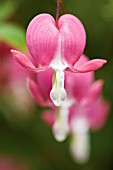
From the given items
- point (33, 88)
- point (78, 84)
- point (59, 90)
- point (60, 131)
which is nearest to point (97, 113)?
point (78, 84)

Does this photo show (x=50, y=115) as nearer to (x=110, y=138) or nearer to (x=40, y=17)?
(x=40, y=17)

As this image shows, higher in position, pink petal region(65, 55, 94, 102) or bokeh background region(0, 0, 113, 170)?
pink petal region(65, 55, 94, 102)

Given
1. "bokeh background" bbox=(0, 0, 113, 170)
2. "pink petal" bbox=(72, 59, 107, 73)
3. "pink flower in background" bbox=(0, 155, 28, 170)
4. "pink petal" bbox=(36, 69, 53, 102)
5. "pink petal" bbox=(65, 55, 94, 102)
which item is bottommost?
"pink flower in background" bbox=(0, 155, 28, 170)

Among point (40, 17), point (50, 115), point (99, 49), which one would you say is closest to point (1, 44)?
point (99, 49)

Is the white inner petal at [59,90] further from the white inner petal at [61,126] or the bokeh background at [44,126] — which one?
the bokeh background at [44,126]

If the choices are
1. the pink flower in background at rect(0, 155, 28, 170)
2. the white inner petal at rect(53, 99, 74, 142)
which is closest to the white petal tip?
the white inner petal at rect(53, 99, 74, 142)

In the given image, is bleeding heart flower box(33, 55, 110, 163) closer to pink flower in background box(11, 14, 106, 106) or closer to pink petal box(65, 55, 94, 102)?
pink petal box(65, 55, 94, 102)

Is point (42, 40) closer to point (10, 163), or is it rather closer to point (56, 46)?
point (56, 46)
